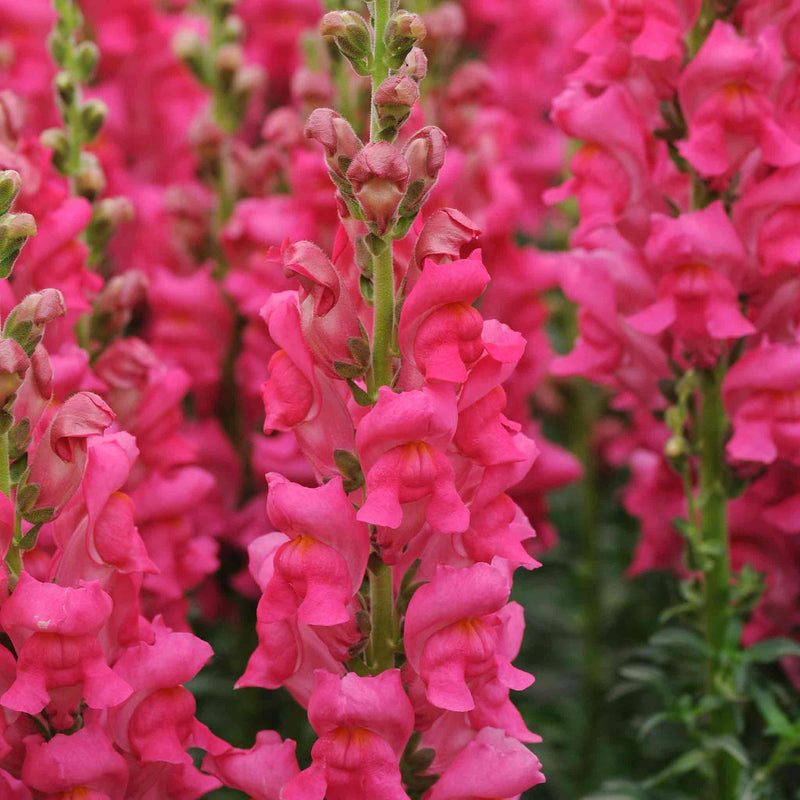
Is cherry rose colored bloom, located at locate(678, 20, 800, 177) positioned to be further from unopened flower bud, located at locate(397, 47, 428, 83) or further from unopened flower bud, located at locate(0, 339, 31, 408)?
unopened flower bud, located at locate(0, 339, 31, 408)

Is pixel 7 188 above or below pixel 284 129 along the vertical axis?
above

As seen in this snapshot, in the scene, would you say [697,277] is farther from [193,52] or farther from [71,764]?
[193,52]

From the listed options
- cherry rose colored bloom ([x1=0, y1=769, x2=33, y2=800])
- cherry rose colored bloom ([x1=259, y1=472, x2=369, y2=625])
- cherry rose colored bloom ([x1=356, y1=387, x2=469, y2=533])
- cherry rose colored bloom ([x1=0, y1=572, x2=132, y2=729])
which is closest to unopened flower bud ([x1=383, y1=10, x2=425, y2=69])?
cherry rose colored bloom ([x1=356, y1=387, x2=469, y2=533])

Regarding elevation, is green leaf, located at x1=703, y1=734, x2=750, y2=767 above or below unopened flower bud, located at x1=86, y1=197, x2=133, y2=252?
below

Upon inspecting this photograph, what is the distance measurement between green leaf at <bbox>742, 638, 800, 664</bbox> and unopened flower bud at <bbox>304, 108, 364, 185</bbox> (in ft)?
3.71

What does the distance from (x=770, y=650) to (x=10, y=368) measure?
134 cm

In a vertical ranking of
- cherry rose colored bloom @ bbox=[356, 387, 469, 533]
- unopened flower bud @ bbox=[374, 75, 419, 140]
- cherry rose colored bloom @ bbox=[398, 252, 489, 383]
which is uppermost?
unopened flower bud @ bbox=[374, 75, 419, 140]

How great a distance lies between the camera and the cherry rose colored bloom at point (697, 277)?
2027mm

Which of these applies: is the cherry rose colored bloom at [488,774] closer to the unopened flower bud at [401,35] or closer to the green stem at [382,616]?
the green stem at [382,616]

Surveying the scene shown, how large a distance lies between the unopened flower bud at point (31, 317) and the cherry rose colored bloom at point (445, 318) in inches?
16.0

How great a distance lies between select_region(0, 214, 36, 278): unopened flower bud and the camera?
1.48 m

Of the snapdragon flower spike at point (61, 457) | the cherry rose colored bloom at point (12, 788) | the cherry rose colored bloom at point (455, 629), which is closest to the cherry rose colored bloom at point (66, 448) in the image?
the snapdragon flower spike at point (61, 457)

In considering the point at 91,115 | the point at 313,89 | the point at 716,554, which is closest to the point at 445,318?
the point at 716,554

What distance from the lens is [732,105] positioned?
78.5 inches
